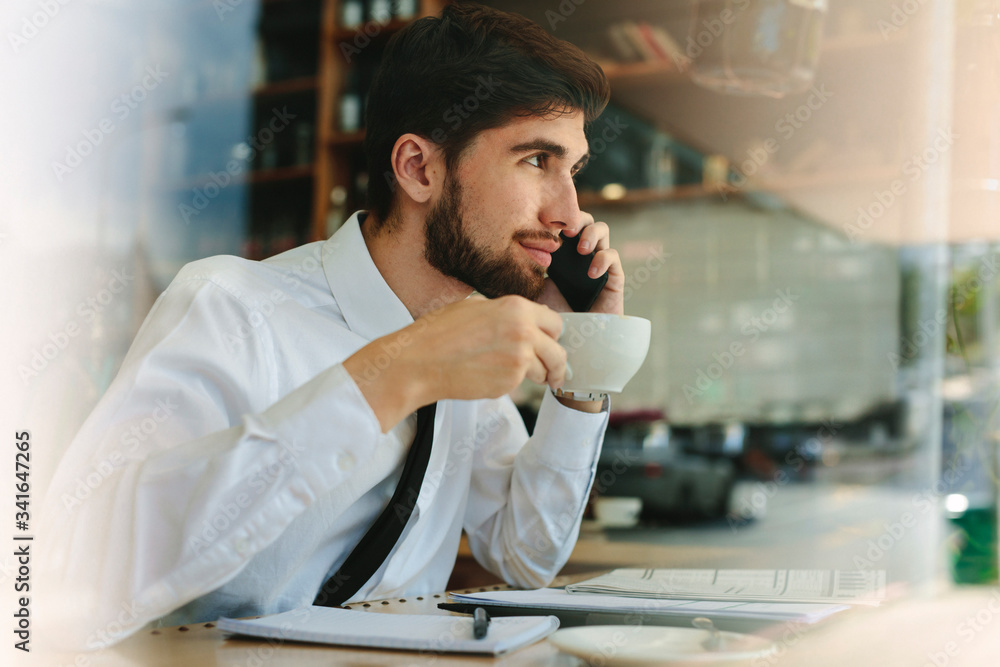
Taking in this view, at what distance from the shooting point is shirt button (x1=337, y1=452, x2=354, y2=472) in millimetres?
662

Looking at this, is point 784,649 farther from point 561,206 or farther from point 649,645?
point 561,206

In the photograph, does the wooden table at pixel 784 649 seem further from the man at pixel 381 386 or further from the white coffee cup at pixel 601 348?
the white coffee cup at pixel 601 348

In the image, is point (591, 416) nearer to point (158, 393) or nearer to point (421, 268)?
point (421, 268)

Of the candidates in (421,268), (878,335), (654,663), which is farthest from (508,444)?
(878,335)

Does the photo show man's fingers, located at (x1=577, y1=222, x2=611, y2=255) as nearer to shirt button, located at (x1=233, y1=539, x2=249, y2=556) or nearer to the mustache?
the mustache

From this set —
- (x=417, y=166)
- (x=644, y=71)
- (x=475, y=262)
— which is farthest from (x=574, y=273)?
(x=644, y=71)

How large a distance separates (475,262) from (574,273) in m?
0.14

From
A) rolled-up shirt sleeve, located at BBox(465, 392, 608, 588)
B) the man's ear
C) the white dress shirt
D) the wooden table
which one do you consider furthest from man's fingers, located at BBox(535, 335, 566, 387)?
the man's ear

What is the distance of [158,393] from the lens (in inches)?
31.1

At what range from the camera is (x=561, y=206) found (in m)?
1.14

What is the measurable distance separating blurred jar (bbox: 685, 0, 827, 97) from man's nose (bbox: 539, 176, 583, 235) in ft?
2.78

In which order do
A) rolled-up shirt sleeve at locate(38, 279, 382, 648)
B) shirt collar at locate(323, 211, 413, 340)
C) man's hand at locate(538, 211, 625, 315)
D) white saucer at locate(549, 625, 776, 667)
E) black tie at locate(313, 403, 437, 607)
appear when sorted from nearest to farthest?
white saucer at locate(549, 625, 776, 667)
rolled-up shirt sleeve at locate(38, 279, 382, 648)
black tie at locate(313, 403, 437, 607)
shirt collar at locate(323, 211, 413, 340)
man's hand at locate(538, 211, 625, 315)

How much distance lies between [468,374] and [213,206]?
3022 mm

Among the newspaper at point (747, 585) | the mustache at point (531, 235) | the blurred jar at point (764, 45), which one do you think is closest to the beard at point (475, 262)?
A: the mustache at point (531, 235)
